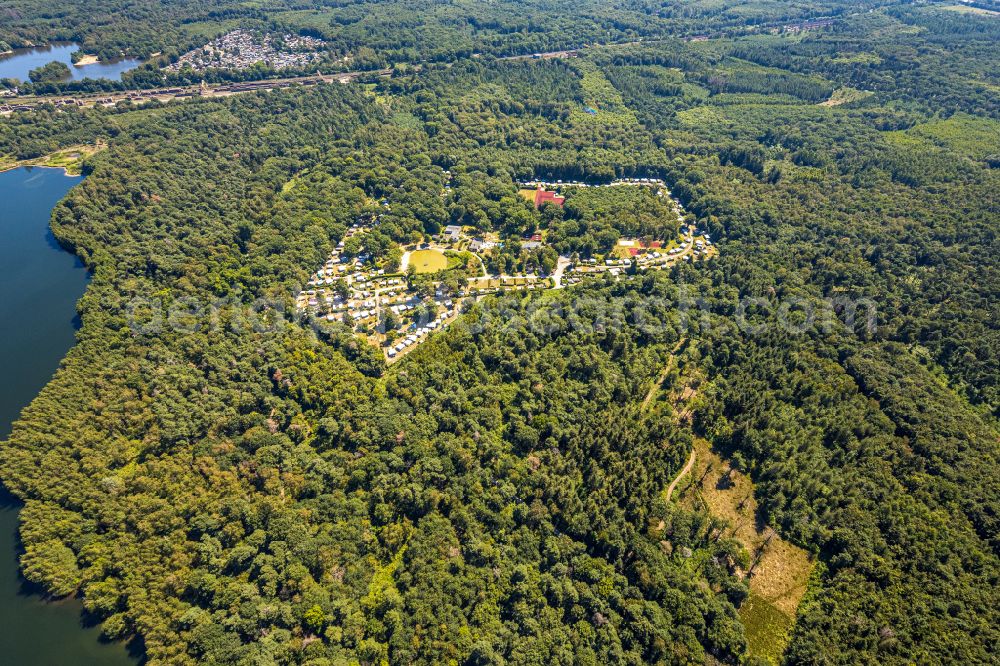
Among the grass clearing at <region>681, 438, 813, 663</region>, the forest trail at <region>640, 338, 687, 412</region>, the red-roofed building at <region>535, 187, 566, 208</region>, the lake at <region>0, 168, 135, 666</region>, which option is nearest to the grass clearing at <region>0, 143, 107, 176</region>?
the lake at <region>0, 168, 135, 666</region>

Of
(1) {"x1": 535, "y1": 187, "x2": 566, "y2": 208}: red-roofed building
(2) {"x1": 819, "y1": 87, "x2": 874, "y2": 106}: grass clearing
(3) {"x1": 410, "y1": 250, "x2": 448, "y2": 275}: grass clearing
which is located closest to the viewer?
(3) {"x1": 410, "y1": 250, "x2": 448, "y2": 275}: grass clearing

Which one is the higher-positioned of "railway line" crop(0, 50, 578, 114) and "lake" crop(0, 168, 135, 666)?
"railway line" crop(0, 50, 578, 114)

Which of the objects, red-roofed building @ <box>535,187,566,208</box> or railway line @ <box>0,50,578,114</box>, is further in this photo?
railway line @ <box>0,50,578,114</box>

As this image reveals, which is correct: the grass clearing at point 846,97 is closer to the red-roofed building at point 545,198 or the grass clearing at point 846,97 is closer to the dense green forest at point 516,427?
the dense green forest at point 516,427

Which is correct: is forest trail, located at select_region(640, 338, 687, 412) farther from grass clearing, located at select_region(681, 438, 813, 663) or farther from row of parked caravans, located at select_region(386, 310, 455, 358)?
row of parked caravans, located at select_region(386, 310, 455, 358)

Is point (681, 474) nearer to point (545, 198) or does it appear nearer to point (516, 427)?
point (516, 427)

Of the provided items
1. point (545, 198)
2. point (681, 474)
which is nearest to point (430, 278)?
point (545, 198)

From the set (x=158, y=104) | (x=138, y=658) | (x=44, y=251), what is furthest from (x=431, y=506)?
(x=158, y=104)
